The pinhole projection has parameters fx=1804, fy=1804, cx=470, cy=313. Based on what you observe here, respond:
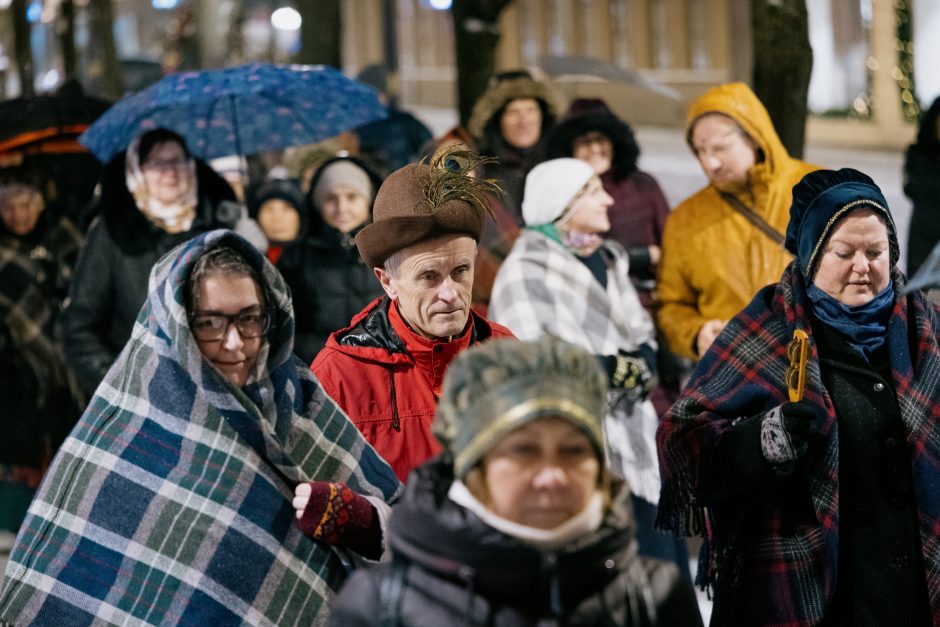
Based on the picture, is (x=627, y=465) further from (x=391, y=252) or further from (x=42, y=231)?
(x=42, y=231)

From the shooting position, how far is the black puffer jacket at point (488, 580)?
11.5ft

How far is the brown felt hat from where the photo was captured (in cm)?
523

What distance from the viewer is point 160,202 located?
843cm

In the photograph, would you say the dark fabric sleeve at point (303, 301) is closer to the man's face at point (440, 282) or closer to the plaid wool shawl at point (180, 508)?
the man's face at point (440, 282)

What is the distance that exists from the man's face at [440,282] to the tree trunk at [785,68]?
4.81 meters

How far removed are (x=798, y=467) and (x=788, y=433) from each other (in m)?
0.25

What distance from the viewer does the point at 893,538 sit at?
5.04 meters

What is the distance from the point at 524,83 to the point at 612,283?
3.52 metres

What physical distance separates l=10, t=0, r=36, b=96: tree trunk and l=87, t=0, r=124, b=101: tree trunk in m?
0.78

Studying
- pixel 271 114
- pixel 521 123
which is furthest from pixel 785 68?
pixel 271 114

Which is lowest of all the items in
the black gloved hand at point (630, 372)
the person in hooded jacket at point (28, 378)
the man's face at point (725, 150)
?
the person in hooded jacket at point (28, 378)

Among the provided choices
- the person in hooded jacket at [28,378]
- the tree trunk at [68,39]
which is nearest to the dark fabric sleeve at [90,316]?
the person in hooded jacket at [28,378]

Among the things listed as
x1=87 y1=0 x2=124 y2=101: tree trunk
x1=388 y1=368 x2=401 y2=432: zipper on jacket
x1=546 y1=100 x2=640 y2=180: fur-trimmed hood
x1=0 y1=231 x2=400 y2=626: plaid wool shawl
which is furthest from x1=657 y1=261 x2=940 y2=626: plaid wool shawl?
x1=87 y1=0 x2=124 y2=101: tree trunk

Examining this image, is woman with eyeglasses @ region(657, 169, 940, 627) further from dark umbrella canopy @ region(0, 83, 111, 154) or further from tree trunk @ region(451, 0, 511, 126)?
tree trunk @ region(451, 0, 511, 126)
